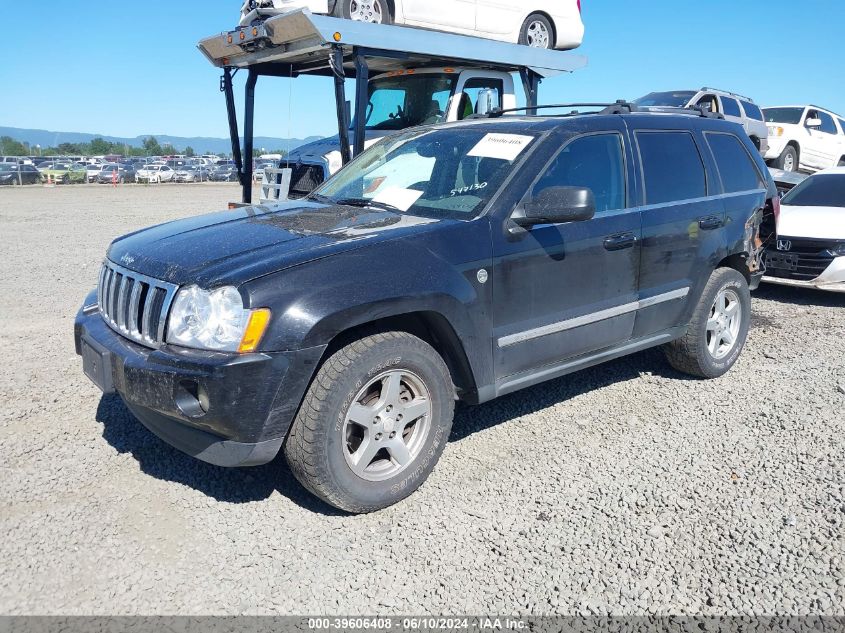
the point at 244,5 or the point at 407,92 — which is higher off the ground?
the point at 244,5

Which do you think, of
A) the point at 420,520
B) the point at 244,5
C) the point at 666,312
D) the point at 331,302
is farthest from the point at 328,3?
the point at 420,520

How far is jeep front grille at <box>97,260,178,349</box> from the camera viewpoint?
3150 mm

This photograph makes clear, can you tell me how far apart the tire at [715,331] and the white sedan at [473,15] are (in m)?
4.78

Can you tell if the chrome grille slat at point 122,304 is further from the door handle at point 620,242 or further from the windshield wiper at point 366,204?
the door handle at point 620,242

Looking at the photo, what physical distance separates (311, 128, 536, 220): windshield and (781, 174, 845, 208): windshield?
6.32 m

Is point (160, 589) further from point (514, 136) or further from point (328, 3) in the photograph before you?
point (328, 3)

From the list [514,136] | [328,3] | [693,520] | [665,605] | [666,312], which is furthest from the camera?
[328,3]

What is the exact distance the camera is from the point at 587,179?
423 centimetres

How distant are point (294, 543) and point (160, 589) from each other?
0.59 metres

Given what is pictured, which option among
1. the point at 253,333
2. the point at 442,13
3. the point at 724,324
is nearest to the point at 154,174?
the point at 442,13

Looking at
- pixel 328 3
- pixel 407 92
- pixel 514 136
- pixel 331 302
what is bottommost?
pixel 331 302

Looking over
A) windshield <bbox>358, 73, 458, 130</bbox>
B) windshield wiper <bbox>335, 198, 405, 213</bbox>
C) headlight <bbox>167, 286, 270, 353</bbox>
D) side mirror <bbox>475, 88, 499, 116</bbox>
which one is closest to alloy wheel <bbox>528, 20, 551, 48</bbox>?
side mirror <bbox>475, 88, 499, 116</bbox>

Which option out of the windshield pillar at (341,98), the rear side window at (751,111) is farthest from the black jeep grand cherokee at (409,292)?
the rear side window at (751,111)

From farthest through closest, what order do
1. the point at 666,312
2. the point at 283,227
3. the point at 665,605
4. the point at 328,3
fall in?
1. the point at 328,3
2. the point at 666,312
3. the point at 283,227
4. the point at 665,605
